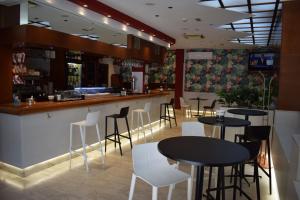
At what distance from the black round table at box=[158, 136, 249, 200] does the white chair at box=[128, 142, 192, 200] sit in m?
0.21

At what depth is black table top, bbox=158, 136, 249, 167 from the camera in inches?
70.7

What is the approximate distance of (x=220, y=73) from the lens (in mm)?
11297

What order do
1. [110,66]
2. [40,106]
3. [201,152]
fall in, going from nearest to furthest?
[201,152] → [40,106] → [110,66]

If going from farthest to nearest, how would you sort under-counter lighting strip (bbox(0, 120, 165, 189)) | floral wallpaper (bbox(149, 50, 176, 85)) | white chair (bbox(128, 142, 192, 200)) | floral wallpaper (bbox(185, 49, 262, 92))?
floral wallpaper (bbox(149, 50, 176, 85)) → floral wallpaper (bbox(185, 49, 262, 92)) → under-counter lighting strip (bbox(0, 120, 165, 189)) → white chair (bbox(128, 142, 192, 200))

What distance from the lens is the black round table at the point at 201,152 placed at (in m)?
1.79

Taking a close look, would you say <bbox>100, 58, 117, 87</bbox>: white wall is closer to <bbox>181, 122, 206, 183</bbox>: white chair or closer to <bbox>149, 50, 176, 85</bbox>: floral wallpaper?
<bbox>149, 50, 176, 85</bbox>: floral wallpaper

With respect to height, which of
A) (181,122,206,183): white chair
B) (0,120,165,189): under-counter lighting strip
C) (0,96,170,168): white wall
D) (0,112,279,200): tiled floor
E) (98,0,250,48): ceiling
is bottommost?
(0,112,279,200): tiled floor

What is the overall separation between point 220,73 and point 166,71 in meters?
2.78

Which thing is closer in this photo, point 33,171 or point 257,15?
point 33,171

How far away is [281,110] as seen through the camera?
4.46 m

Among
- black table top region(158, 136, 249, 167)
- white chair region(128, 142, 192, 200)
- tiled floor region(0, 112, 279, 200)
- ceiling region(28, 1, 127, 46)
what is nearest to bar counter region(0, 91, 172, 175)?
tiled floor region(0, 112, 279, 200)

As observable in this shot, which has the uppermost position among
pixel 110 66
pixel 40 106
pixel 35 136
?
pixel 110 66

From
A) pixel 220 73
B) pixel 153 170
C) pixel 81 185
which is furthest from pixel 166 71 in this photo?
pixel 153 170

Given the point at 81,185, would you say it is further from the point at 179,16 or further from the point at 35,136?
the point at 179,16
